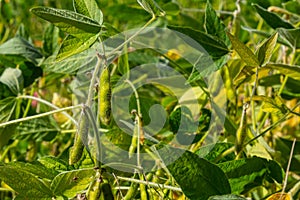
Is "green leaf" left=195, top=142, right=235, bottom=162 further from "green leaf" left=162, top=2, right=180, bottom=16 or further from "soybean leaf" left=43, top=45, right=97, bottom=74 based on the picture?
"green leaf" left=162, top=2, right=180, bottom=16

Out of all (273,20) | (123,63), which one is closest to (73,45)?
(123,63)

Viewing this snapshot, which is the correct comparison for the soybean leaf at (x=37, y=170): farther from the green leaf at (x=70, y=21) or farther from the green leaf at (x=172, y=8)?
the green leaf at (x=172, y=8)

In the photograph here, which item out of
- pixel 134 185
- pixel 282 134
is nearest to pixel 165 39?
pixel 282 134

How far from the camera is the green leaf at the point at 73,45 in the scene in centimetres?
54

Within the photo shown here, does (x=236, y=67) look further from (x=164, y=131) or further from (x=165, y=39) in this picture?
(x=165, y=39)

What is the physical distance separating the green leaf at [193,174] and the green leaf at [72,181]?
0.22ft

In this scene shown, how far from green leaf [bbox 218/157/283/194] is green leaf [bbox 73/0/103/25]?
0.19 metres

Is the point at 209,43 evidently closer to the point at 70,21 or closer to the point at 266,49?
the point at 266,49

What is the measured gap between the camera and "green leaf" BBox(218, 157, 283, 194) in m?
0.62

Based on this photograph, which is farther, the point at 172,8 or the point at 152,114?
the point at 172,8

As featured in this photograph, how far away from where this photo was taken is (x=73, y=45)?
550 millimetres

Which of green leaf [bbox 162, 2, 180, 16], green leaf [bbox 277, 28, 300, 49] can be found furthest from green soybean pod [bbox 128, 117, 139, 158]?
green leaf [bbox 162, 2, 180, 16]

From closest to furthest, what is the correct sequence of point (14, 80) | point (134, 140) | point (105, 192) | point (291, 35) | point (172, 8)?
1. point (105, 192)
2. point (134, 140)
3. point (291, 35)
4. point (14, 80)
5. point (172, 8)

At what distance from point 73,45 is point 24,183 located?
132 mm
